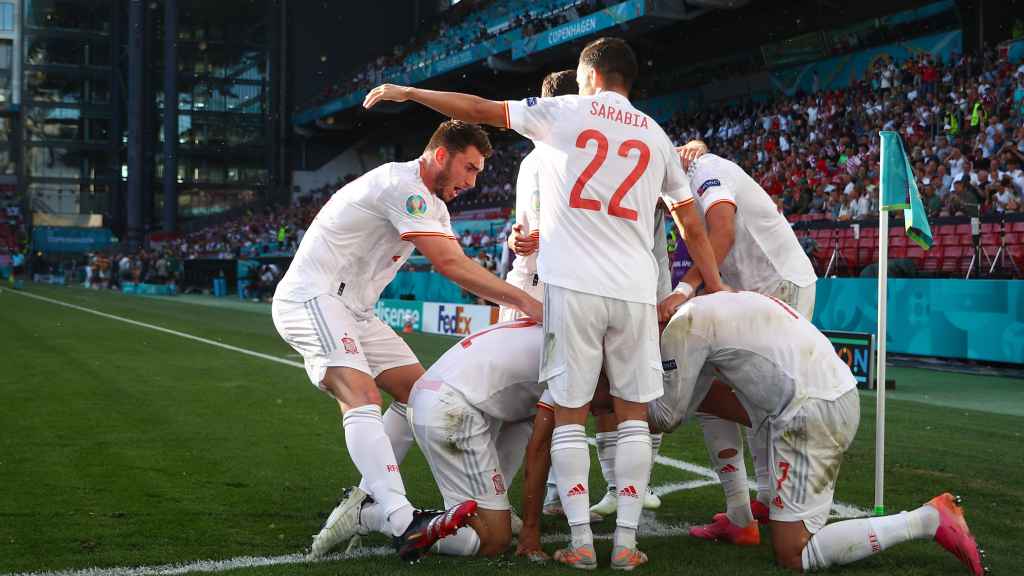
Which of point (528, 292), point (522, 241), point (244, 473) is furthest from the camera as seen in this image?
point (244, 473)

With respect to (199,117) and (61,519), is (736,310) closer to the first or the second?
(61,519)

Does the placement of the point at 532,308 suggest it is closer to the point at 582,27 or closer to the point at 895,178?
the point at 895,178

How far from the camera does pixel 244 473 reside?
20.5ft

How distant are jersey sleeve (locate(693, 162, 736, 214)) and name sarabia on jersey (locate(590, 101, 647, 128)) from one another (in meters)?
0.88

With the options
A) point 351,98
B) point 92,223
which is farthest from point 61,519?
point 92,223

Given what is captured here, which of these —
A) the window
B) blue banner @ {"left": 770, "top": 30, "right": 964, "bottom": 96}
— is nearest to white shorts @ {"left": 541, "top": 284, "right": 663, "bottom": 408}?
blue banner @ {"left": 770, "top": 30, "right": 964, "bottom": 96}

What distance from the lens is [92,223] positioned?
68.6 meters

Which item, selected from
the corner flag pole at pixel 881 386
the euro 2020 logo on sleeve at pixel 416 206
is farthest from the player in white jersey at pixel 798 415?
the euro 2020 logo on sleeve at pixel 416 206

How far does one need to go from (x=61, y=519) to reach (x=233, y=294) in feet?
130

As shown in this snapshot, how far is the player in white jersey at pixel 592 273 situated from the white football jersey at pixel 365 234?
21.5 inches

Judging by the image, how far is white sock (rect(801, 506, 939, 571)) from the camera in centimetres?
407

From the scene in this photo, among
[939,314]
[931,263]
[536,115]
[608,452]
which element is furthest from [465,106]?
[931,263]

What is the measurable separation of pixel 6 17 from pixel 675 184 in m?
86.9

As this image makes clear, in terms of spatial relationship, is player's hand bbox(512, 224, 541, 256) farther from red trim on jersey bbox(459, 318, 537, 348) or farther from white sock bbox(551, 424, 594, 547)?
white sock bbox(551, 424, 594, 547)
